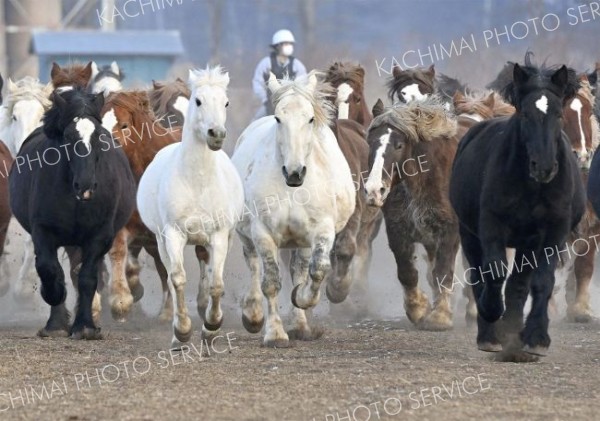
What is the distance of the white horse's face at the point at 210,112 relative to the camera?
9.62 metres

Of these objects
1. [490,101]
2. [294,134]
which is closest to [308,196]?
[294,134]

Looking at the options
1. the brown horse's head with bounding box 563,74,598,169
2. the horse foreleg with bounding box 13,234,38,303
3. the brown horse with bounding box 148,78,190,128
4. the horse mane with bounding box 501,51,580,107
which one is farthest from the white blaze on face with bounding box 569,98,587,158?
the horse foreleg with bounding box 13,234,38,303

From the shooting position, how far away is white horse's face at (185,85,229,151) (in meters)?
9.62

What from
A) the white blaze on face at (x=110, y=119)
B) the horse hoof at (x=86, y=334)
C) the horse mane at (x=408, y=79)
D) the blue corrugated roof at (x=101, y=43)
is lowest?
the horse hoof at (x=86, y=334)

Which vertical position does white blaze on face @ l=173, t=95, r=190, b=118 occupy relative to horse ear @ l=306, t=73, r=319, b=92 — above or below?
above

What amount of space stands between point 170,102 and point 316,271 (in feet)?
16.7

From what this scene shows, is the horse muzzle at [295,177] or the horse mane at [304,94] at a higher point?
the horse mane at [304,94]

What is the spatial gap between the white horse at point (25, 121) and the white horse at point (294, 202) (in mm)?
3593

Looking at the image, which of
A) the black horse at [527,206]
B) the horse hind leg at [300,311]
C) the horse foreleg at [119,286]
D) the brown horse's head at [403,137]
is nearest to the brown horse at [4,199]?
the horse foreleg at [119,286]

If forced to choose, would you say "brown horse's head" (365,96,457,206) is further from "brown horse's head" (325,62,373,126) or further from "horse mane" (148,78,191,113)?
"horse mane" (148,78,191,113)

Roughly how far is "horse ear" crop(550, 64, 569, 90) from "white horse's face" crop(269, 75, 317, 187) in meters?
1.71

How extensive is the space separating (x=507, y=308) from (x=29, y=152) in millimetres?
3877

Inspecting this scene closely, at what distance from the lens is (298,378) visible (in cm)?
866

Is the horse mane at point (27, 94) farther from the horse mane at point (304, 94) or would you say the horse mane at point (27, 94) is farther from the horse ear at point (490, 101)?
the horse mane at point (304, 94)
